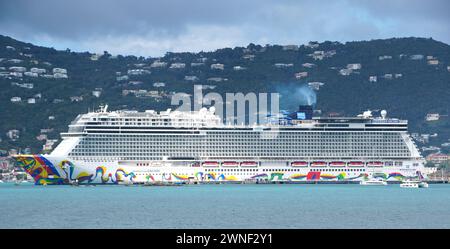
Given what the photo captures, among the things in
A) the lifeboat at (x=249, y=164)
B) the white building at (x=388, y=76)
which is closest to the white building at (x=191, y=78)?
the white building at (x=388, y=76)

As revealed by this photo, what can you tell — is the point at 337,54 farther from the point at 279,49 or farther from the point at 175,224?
the point at 175,224

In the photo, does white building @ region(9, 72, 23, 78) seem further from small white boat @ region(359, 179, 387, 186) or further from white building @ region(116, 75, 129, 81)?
small white boat @ region(359, 179, 387, 186)

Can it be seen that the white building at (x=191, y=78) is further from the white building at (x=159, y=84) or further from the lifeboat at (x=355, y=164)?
the lifeboat at (x=355, y=164)

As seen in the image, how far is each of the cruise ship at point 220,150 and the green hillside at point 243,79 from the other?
108ft

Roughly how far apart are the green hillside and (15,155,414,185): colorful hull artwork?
35911 millimetres

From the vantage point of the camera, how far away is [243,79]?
A: 15275 centimetres

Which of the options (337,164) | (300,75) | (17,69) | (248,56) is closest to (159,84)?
(248,56)

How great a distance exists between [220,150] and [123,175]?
9898 mm

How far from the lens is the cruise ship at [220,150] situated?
8162cm

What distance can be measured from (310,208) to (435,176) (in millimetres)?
59771

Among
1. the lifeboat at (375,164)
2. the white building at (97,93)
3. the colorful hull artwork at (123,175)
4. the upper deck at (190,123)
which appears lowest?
the colorful hull artwork at (123,175)

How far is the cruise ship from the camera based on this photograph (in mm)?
81625

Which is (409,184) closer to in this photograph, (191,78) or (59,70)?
(191,78)
